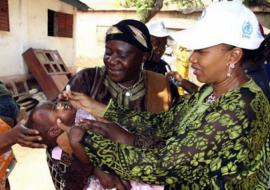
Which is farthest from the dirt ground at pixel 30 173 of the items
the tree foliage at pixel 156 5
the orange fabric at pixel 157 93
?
the tree foliage at pixel 156 5

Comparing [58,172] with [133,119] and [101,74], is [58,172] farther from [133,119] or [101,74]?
[101,74]

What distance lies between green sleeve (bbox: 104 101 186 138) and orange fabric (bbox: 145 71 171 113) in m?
0.30

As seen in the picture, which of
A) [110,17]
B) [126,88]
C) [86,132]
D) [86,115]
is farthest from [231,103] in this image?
[110,17]

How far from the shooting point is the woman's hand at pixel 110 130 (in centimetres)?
163

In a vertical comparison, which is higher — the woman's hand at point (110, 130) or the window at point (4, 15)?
the window at point (4, 15)

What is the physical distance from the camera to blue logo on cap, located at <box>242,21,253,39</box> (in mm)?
1396

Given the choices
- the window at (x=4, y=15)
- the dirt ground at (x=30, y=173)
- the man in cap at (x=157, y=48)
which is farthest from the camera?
the window at (x=4, y=15)

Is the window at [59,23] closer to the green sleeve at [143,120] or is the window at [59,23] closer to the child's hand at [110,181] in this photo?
the green sleeve at [143,120]

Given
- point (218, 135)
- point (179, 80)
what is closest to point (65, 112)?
point (218, 135)

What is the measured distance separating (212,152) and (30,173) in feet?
11.8

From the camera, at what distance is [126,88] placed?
229 centimetres

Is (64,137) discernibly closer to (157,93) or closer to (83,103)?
(83,103)

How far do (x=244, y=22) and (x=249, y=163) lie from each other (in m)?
0.58

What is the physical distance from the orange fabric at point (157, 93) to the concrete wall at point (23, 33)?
5197 millimetres
